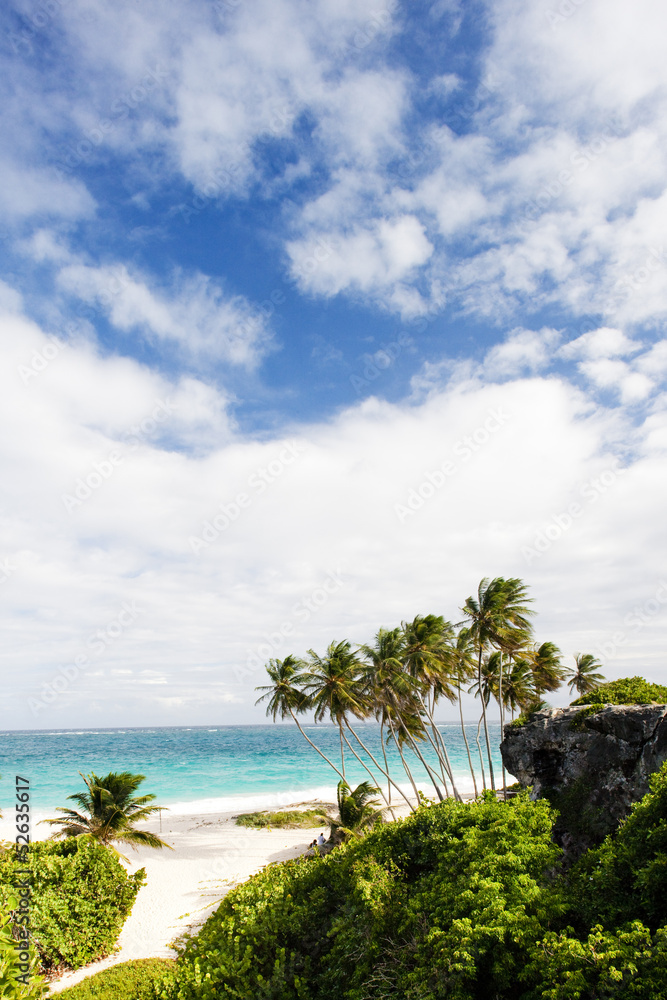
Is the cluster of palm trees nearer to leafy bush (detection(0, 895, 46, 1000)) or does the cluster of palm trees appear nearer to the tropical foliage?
the tropical foliage

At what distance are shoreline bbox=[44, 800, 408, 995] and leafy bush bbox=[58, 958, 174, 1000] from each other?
3.95 ft

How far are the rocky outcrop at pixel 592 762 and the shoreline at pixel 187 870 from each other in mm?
12136

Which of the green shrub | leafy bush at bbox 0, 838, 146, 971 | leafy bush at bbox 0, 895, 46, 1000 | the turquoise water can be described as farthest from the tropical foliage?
the turquoise water

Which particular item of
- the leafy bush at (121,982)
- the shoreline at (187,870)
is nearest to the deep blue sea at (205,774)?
the shoreline at (187,870)

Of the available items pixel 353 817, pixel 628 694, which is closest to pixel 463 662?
pixel 353 817

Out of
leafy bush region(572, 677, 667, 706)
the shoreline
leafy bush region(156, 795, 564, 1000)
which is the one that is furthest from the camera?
the shoreline

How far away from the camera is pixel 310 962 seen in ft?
30.5

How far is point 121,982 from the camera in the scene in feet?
39.3

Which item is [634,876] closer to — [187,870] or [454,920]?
[454,920]

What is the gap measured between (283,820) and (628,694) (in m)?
29.0

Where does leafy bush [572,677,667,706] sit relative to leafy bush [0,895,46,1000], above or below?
above

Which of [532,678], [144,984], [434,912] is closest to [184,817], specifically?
[532,678]

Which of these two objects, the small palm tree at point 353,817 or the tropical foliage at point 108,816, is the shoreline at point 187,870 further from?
the small palm tree at point 353,817

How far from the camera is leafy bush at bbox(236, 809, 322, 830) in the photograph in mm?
34844
